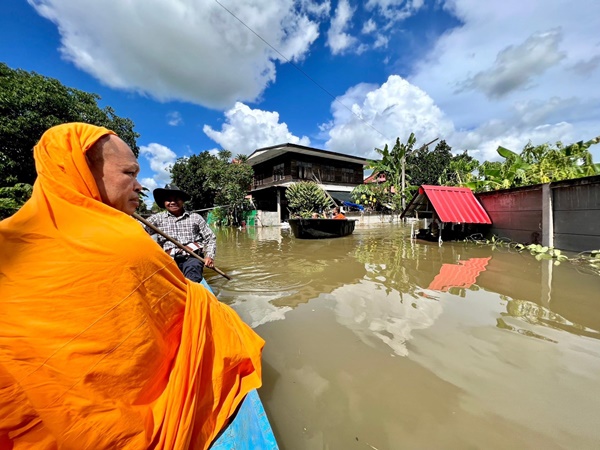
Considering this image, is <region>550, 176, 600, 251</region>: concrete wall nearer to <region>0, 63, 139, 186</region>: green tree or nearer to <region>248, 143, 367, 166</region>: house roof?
<region>248, 143, 367, 166</region>: house roof

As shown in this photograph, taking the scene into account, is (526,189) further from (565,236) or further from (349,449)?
(349,449)

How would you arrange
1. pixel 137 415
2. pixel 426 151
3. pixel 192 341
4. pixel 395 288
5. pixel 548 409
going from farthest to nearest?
pixel 426 151 < pixel 395 288 < pixel 548 409 < pixel 192 341 < pixel 137 415

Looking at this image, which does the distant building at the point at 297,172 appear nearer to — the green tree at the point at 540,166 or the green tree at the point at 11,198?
the green tree at the point at 540,166

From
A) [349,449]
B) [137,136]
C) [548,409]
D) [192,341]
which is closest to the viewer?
[192,341]

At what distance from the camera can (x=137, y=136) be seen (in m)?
22.0

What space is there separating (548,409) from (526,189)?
870cm

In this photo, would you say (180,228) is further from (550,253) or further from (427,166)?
(427,166)

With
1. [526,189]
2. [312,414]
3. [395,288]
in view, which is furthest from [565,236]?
[312,414]

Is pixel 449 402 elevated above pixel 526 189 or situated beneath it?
situated beneath

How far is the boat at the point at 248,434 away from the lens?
1409mm

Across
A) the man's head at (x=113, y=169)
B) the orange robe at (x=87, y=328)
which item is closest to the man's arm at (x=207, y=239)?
the man's head at (x=113, y=169)

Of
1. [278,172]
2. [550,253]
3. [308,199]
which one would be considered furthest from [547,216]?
[278,172]

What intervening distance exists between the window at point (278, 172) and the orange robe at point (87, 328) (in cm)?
2586

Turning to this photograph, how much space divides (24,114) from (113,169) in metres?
18.7
